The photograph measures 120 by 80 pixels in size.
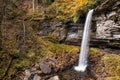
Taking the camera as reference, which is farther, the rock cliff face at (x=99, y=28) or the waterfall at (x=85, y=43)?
the waterfall at (x=85, y=43)

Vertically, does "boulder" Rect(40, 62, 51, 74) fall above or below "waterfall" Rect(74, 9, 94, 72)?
below

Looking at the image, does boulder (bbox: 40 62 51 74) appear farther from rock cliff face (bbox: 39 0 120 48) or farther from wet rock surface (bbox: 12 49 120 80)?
rock cliff face (bbox: 39 0 120 48)

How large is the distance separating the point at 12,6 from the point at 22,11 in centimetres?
152

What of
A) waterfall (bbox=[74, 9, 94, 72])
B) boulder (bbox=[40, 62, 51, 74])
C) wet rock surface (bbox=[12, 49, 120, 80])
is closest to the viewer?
wet rock surface (bbox=[12, 49, 120, 80])

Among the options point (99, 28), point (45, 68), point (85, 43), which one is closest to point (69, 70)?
point (45, 68)

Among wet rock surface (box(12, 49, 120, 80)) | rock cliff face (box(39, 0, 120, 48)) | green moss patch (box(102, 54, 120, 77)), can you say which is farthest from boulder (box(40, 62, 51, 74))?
rock cliff face (box(39, 0, 120, 48))

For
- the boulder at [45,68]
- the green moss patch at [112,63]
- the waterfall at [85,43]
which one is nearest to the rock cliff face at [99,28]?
the waterfall at [85,43]

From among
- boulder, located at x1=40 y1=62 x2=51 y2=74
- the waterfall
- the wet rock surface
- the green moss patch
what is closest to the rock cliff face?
the waterfall

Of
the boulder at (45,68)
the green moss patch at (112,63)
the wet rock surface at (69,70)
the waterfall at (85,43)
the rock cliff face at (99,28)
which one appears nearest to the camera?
the green moss patch at (112,63)

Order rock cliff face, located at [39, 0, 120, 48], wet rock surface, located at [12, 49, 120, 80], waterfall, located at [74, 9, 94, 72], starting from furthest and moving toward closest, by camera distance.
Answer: waterfall, located at [74, 9, 94, 72]
rock cliff face, located at [39, 0, 120, 48]
wet rock surface, located at [12, 49, 120, 80]

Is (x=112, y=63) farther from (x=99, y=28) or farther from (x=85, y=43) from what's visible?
(x=85, y=43)

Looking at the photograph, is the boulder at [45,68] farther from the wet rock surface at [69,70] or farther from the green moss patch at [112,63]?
the green moss patch at [112,63]

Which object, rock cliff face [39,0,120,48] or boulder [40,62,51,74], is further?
rock cliff face [39,0,120,48]

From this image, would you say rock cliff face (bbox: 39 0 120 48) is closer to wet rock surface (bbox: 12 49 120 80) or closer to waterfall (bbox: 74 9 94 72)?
waterfall (bbox: 74 9 94 72)
